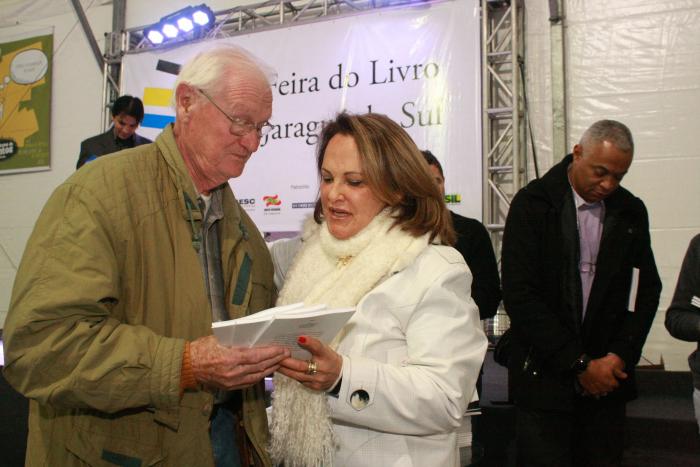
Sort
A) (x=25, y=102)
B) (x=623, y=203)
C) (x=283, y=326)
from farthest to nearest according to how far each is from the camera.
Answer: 1. (x=25, y=102)
2. (x=623, y=203)
3. (x=283, y=326)

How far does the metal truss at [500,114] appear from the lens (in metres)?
4.94

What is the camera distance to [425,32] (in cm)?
520

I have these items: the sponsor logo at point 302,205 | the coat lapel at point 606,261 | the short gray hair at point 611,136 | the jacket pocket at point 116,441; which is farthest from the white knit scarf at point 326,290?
the sponsor logo at point 302,205

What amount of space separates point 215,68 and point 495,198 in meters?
4.09

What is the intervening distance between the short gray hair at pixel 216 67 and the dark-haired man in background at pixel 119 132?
8.99 feet

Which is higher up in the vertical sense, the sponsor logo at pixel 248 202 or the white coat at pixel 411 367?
the sponsor logo at pixel 248 202

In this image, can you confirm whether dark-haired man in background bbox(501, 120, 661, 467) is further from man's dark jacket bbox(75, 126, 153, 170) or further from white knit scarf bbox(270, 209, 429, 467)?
man's dark jacket bbox(75, 126, 153, 170)

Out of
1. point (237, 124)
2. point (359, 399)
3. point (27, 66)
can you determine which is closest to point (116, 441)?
point (359, 399)

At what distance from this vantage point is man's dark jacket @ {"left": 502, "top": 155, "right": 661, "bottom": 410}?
8.76ft

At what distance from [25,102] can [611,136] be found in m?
6.82

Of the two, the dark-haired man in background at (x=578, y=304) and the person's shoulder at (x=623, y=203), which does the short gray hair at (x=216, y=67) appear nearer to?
the dark-haired man in background at (x=578, y=304)

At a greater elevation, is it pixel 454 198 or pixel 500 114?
pixel 500 114

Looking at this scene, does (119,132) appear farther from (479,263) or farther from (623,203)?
(623,203)

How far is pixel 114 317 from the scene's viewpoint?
1.43 m
